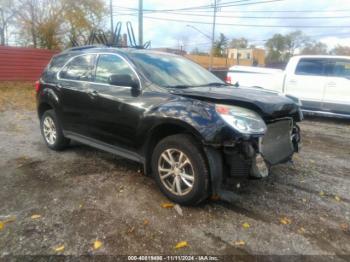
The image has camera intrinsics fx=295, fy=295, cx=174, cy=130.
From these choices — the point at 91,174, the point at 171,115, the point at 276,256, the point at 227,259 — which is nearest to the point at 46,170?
the point at 91,174

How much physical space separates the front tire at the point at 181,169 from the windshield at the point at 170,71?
82 cm

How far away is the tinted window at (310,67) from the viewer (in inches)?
343

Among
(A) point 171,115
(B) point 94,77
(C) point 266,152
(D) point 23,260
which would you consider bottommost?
(D) point 23,260

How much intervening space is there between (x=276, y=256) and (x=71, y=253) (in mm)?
1754

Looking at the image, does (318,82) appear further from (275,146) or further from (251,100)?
(251,100)

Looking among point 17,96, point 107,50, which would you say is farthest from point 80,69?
point 17,96

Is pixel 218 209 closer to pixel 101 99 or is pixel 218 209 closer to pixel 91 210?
pixel 91 210

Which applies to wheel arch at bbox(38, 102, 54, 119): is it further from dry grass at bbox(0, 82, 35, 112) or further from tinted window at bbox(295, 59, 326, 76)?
tinted window at bbox(295, 59, 326, 76)

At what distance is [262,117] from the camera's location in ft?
10.5

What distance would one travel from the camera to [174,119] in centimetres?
318

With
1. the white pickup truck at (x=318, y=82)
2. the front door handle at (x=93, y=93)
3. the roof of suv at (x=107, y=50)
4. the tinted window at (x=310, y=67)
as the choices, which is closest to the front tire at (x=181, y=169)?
the front door handle at (x=93, y=93)

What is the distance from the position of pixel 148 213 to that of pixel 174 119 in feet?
3.45

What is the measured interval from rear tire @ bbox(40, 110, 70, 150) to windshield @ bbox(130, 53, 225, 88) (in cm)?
203

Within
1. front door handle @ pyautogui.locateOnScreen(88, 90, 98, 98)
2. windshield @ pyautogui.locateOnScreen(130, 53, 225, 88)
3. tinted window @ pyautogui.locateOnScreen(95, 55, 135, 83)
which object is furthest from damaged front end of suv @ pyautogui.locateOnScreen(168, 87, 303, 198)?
front door handle @ pyautogui.locateOnScreen(88, 90, 98, 98)
